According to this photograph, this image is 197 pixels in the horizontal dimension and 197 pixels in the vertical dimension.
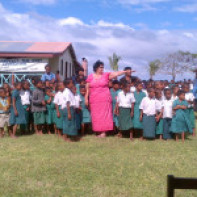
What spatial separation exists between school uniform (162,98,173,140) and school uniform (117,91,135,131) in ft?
2.53

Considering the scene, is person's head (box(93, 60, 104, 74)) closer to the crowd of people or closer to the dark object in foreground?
the crowd of people

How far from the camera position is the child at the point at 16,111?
302 inches

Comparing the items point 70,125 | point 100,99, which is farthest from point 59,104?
point 100,99

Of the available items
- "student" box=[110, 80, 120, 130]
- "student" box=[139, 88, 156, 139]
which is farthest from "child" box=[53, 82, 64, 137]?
"student" box=[139, 88, 156, 139]

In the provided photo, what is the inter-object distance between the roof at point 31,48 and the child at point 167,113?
10.1 metres

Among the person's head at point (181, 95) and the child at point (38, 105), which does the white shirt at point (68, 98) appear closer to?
the child at point (38, 105)

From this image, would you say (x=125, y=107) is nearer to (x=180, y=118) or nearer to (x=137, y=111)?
(x=137, y=111)

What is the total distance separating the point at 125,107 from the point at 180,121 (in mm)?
1298

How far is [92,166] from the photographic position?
5.09 metres

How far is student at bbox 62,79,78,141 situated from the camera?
712cm

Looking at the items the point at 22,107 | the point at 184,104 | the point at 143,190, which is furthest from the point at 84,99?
the point at 143,190

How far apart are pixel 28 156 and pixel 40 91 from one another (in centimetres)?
266

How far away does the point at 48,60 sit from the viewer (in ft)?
55.9

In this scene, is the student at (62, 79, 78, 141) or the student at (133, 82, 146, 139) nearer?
the student at (62, 79, 78, 141)
